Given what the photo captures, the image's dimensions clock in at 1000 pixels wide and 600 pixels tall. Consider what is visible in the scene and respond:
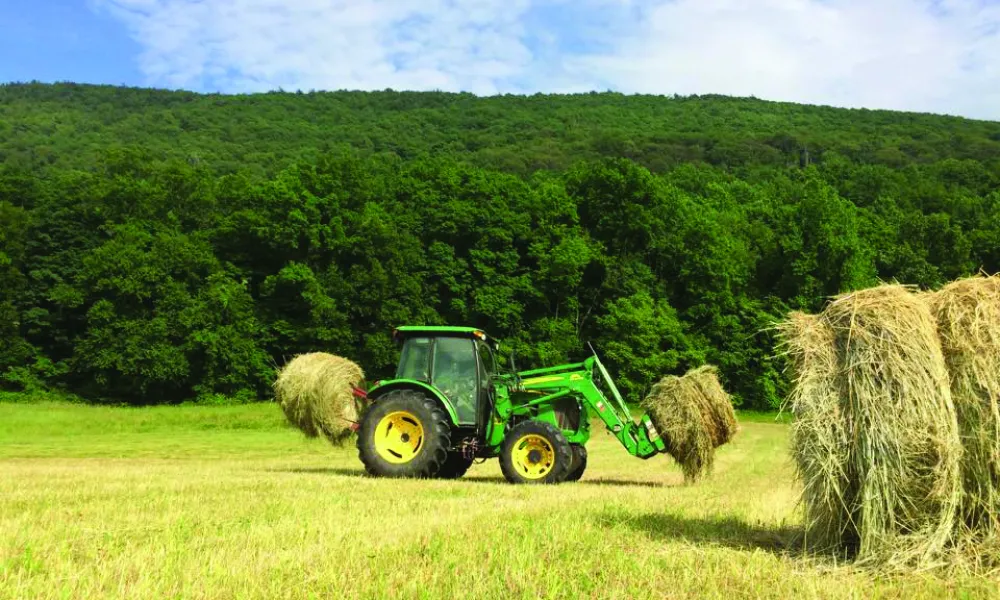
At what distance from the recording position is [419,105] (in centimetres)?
10250

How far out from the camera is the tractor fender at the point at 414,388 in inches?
476

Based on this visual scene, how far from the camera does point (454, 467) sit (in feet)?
42.7

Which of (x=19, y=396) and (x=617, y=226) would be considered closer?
(x=19, y=396)

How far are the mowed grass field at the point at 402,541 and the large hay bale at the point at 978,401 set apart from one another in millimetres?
491

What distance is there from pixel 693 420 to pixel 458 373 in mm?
3475

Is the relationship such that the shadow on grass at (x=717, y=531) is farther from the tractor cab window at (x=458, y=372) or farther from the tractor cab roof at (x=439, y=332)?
the tractor cab roof at (x=439, y=332)

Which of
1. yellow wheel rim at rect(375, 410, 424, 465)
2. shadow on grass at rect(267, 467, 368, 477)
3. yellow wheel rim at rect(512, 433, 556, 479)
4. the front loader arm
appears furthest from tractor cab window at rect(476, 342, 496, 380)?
shadow on grass at rect(267, 467, 368, 477)

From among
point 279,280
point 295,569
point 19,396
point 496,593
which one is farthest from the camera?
point 279,280

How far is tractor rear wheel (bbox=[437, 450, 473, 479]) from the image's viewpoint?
12.9 meters

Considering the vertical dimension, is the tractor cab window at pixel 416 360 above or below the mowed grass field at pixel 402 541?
above

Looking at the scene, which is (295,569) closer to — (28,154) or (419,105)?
(28,154)

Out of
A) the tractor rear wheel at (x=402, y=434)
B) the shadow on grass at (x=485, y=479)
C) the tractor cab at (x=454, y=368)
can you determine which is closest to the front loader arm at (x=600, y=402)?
the shadow on grass at (x=485, y=479)

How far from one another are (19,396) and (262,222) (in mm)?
13650

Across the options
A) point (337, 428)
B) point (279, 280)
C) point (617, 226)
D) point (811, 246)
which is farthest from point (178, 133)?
point (337, 428)
